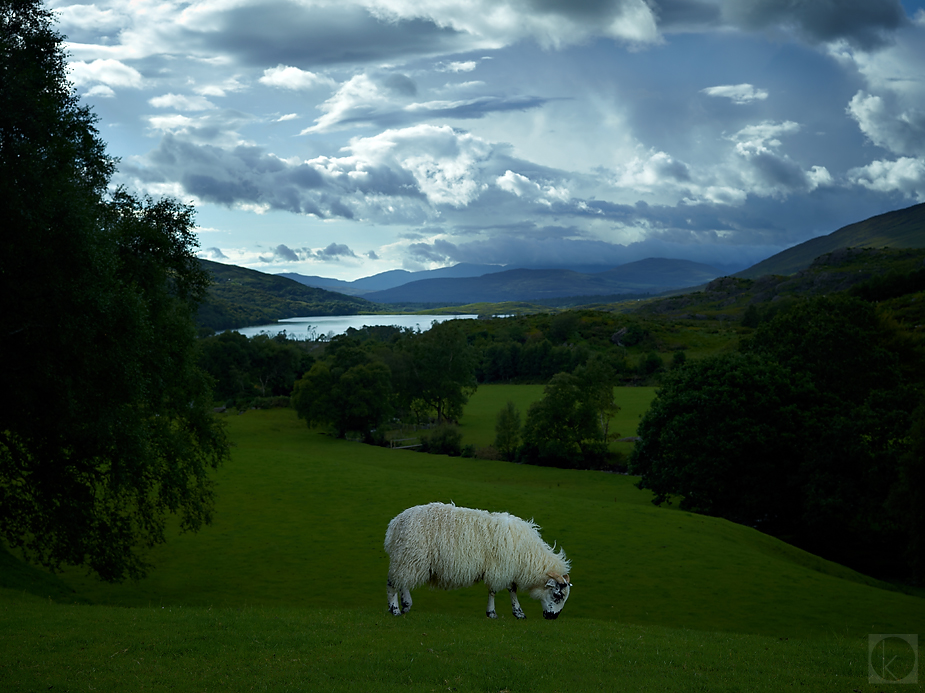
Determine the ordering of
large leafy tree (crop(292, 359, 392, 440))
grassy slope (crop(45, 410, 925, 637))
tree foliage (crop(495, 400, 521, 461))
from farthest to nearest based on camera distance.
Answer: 1. large leafy tree (crop(292, 359, 392, 440))
2. tree foliage (crop(495, 400, 521, 461))
3. grassy slope (crop(45, 410, 925, 637))

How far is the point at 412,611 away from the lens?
48.0ft

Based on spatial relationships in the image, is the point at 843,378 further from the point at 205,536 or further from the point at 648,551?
the point at 205,536

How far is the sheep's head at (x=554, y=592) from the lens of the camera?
45.1 feet

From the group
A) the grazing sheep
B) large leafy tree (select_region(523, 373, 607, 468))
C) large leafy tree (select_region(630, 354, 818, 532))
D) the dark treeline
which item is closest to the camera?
the grazing sheep

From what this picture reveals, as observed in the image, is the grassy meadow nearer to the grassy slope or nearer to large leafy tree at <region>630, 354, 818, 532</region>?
the grassy slope

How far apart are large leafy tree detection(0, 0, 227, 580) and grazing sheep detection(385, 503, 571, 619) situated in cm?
798

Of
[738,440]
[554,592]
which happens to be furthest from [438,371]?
[554,592]

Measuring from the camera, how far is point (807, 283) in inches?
7736

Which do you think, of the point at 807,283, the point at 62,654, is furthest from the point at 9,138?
the point at 807,283

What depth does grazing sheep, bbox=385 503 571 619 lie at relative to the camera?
1280 cm

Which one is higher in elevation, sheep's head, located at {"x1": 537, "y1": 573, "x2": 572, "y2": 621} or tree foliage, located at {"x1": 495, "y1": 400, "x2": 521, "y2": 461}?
sheep's head, located at {"x1": 537, "y1": 573, "x2": 572, "y2": 621}

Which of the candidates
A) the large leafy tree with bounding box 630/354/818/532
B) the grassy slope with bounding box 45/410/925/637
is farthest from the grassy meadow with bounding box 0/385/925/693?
the large leafy tree with bounding box 630/354/818/532
